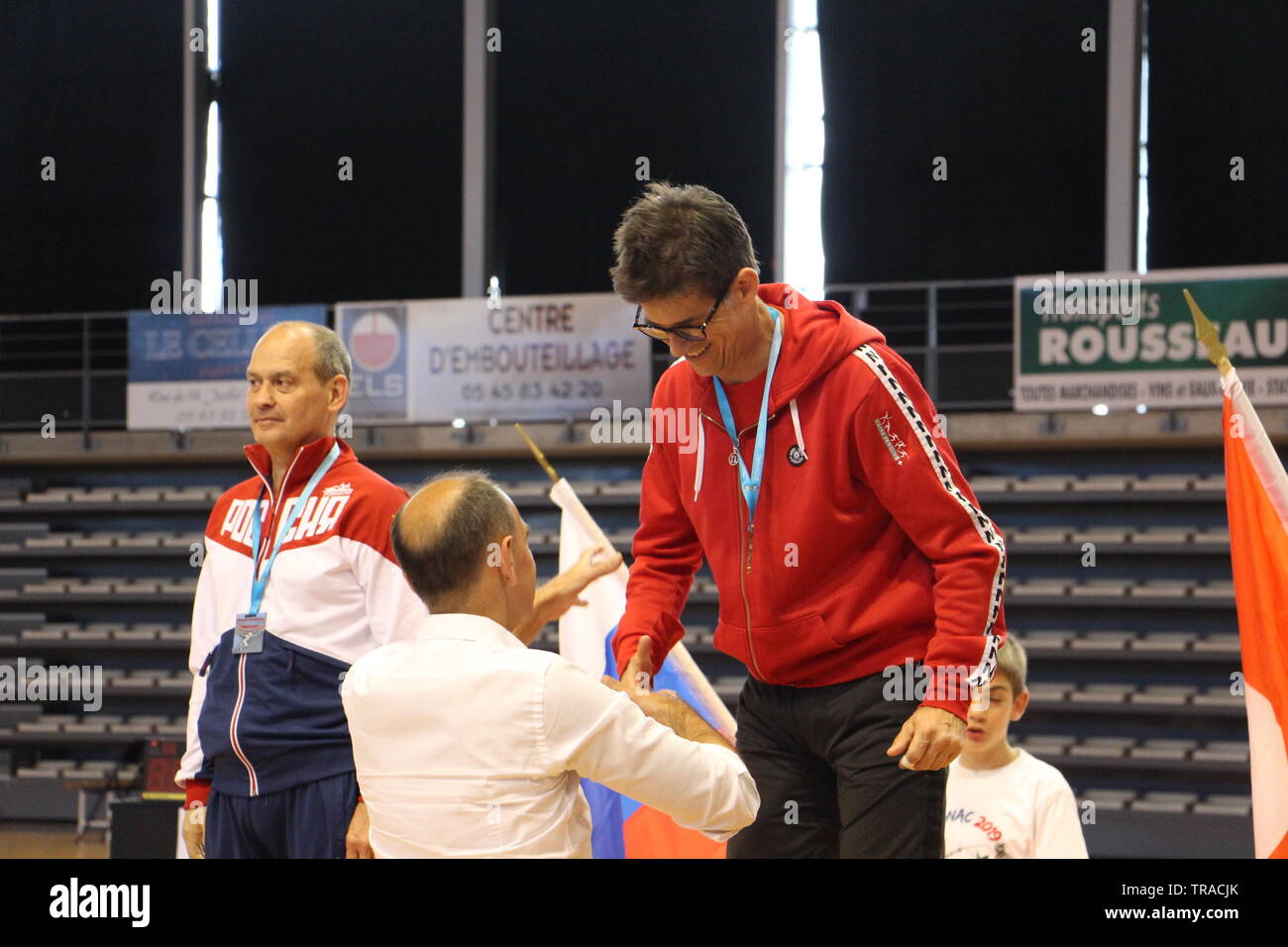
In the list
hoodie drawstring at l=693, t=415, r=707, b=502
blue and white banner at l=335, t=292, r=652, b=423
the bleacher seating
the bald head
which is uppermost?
blue and white banner at l=335, t=292, r=652, b=423

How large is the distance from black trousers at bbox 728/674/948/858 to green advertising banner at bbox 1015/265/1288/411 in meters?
6.82

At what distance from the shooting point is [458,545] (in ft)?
6.04

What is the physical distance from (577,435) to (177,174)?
514 centimetres

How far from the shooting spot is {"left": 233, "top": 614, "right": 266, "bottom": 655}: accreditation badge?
8.53 ft

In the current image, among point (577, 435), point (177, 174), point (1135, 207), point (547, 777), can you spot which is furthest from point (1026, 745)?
point (177, 174)

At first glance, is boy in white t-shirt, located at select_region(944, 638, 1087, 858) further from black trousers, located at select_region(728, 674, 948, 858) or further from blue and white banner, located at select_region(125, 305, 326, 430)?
blue and white banner, located at select_region(125, 305, 326, 430)

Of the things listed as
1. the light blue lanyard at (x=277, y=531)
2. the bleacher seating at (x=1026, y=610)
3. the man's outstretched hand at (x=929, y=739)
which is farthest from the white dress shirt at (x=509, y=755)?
the bleacher seating at (x=1026, y=610)

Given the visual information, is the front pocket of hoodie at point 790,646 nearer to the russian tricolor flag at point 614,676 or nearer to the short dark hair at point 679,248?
the short dark hair at point 679,248

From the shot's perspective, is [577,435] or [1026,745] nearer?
[1026,745]

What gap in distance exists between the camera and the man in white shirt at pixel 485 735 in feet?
5.70

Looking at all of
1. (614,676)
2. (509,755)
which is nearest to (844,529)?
(509,755)

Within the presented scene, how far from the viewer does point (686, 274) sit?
2023 mm

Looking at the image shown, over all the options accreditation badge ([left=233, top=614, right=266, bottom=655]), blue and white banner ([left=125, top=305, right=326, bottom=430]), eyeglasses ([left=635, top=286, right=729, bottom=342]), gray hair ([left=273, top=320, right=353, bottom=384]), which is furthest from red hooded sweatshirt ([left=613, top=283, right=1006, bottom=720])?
blue and white banner ([left=125, top=305, right=326, bottom=430])
